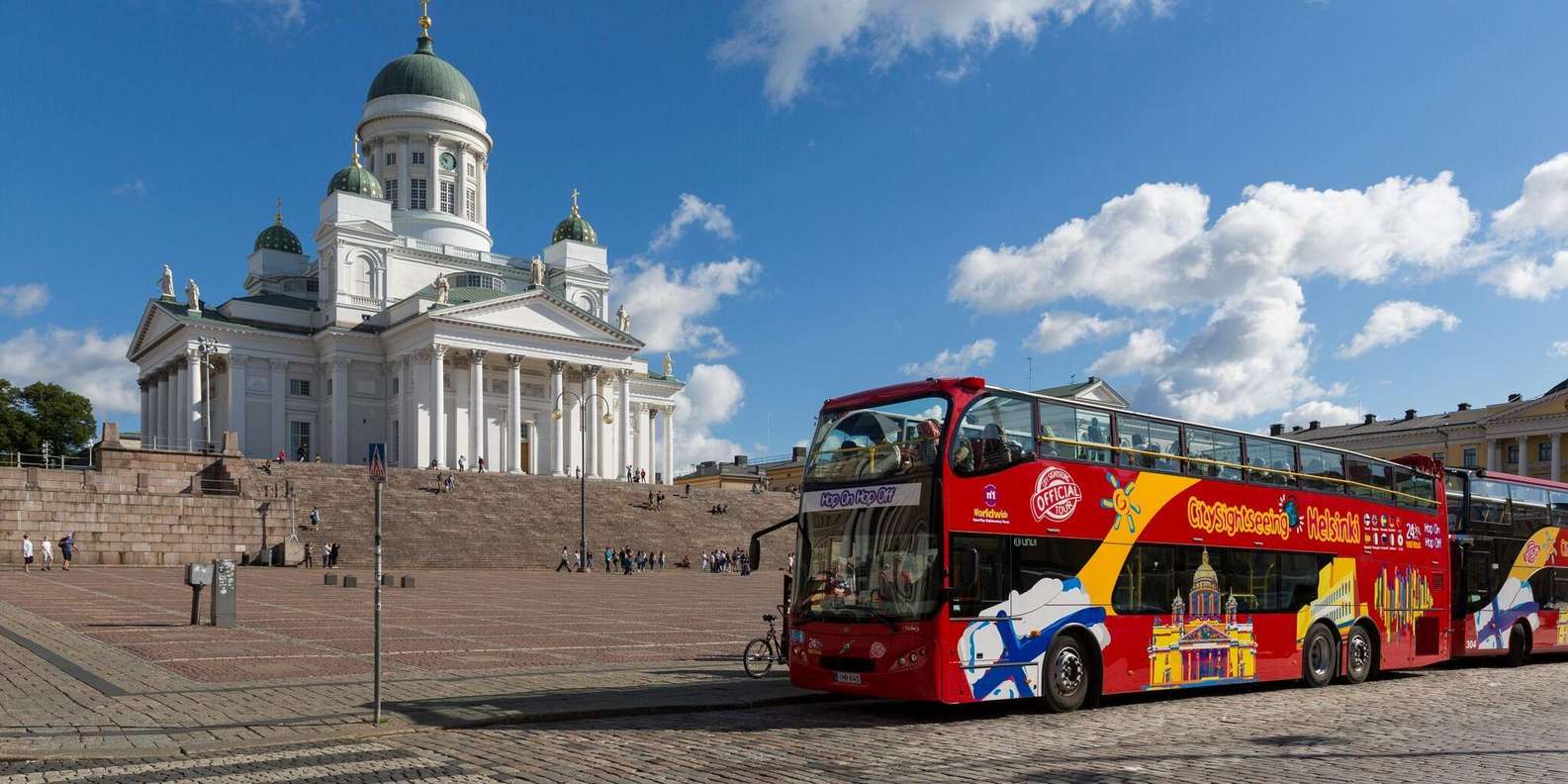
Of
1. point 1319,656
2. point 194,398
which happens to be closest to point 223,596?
point 1319,656

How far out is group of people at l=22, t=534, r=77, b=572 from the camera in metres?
36.7

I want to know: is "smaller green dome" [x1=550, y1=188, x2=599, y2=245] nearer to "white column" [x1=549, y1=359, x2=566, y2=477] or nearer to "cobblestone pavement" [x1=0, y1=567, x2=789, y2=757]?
"white column" [x1=549, y1=359, x2=566, y2=477]

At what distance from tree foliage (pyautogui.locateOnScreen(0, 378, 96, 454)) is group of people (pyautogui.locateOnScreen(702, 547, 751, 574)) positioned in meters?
54.4

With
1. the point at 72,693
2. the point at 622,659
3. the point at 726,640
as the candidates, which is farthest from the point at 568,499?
the point at 72,693

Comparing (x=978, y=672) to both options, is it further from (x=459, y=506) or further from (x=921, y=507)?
(x=459, y=506)

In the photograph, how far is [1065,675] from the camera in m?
13.9

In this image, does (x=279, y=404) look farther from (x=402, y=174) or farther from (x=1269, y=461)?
(x=1269, y=461)

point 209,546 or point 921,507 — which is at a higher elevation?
point 921,507

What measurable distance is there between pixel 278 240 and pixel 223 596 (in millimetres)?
73692

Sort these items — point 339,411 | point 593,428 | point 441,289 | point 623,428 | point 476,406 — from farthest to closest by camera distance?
point 623,428
point 593,428
point 339,411
point 476,406
point 441,289

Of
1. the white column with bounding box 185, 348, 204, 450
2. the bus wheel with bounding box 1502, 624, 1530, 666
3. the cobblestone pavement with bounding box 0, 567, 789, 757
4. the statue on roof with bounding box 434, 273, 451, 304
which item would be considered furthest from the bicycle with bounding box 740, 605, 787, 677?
the white column with bounding box 185, 348, 204, 450

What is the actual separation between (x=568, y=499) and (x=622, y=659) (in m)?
43.4

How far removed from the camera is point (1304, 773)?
32.7ft

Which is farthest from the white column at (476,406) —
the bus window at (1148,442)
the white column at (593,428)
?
the bus window at (1148,442)
